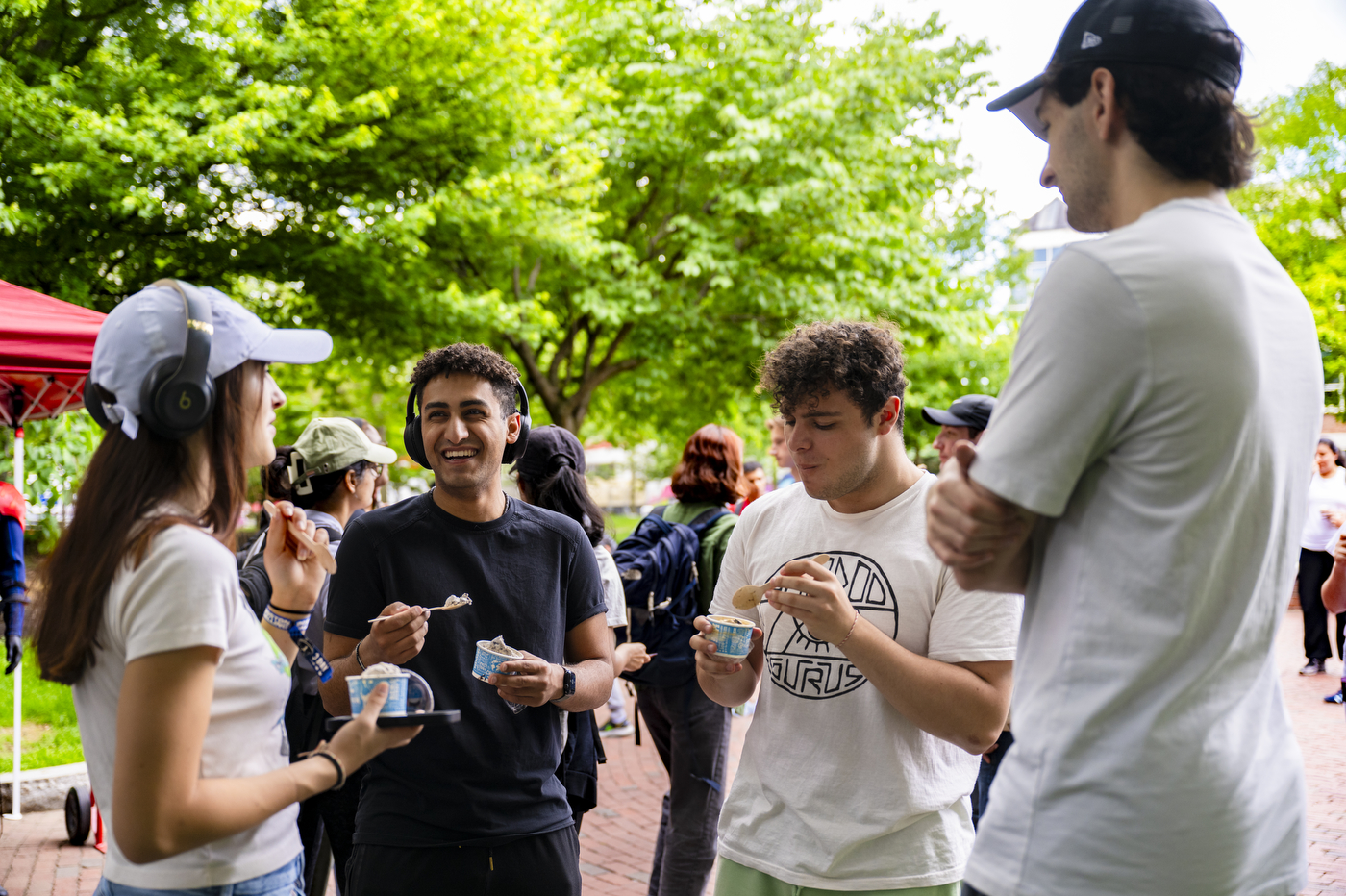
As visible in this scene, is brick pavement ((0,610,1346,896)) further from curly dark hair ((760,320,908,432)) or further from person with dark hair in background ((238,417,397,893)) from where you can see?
curly dark hair ((760,320,908,432))

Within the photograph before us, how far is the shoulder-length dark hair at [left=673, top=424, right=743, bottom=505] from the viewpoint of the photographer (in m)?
5.49

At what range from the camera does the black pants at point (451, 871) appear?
2.50 m

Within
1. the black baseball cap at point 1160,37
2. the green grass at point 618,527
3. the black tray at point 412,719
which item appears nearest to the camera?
the black baseball cap at point 1160,37

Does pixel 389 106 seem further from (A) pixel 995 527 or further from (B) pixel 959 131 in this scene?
(A) pixel 995 527

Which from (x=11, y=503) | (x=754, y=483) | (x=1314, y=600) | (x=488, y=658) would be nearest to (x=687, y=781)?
(x=488, y=658)

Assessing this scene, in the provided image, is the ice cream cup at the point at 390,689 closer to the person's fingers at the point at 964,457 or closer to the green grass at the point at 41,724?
the person's fingers at the point at 964,457

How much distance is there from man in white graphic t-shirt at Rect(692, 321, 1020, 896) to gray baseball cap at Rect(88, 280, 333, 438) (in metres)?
1.23

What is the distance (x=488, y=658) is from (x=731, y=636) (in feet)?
2.03

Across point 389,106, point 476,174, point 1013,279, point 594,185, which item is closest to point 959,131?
point 1013,279

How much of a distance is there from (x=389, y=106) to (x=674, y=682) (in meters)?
7.95

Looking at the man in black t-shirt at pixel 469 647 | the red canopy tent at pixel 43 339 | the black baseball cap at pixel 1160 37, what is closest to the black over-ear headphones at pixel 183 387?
the man in black t-shirt at pixel 469 647

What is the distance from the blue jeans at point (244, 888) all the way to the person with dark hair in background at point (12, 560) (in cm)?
515

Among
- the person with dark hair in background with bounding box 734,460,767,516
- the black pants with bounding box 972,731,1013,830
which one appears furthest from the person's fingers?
the person with dark hair in background with bounding box 734,460,767,516

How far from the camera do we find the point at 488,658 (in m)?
2.53
